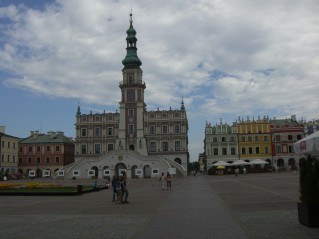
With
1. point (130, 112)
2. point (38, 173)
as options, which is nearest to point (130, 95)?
point (130, 112)

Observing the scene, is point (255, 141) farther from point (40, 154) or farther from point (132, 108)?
point (40, 154)

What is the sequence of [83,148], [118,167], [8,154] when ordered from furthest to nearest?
1. [83,148]
2. [8,154]
3. [118,167]

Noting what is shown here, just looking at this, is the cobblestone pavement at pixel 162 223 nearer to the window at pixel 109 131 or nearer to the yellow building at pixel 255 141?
the window at pixel 109 131

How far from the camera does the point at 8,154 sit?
96125 mm

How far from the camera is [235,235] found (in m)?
11.7

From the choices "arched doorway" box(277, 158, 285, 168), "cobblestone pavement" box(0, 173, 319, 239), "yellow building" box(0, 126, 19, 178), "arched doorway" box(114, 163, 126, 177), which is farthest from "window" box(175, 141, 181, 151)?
"cobblestone pavement" box(0, 173, 319, 239)

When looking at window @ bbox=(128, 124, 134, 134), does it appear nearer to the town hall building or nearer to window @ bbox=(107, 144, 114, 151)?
the town hall building

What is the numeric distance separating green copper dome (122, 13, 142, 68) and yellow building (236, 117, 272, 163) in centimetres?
2821

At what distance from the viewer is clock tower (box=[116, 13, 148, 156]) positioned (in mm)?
94812

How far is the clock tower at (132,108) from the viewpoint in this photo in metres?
94.8

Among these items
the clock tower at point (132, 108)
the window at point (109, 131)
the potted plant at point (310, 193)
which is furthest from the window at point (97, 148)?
the potted plant at point (310, 193)

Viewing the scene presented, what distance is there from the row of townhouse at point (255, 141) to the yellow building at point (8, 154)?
45359mm

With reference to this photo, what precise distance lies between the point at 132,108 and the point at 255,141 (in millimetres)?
29508

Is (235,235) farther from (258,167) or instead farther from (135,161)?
(258,167)
